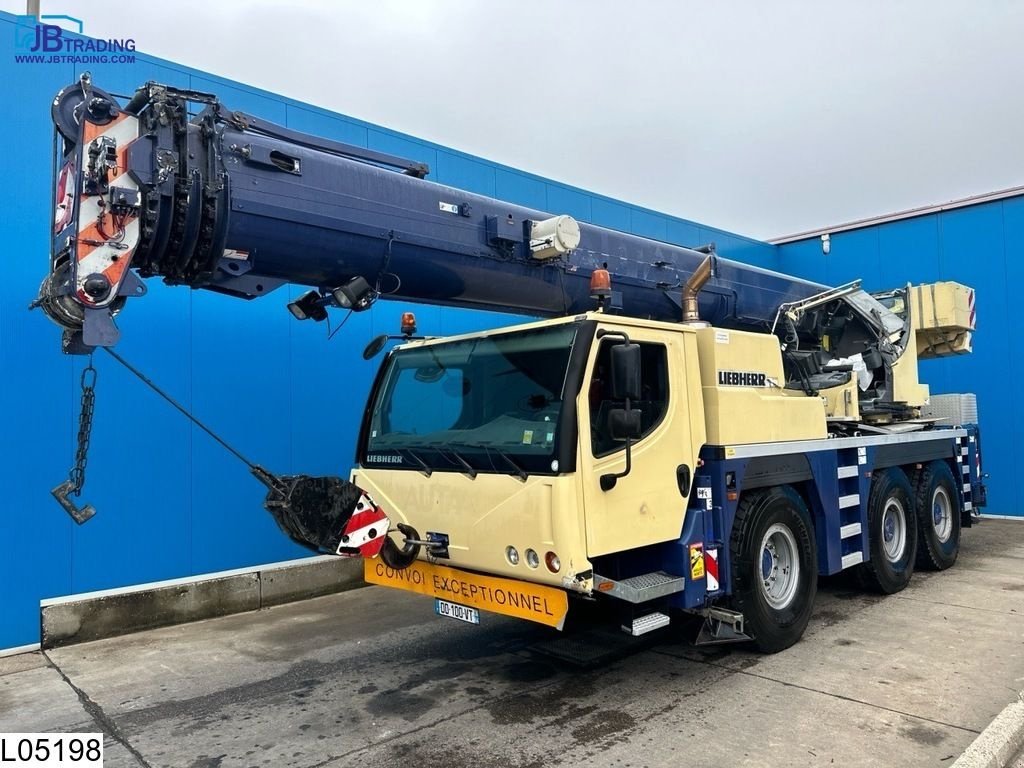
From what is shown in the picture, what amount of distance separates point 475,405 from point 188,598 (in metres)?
3.82

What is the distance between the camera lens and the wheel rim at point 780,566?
530cm

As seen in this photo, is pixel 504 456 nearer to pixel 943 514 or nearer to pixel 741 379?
pixel 741 379

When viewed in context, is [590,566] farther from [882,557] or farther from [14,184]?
[14,184]

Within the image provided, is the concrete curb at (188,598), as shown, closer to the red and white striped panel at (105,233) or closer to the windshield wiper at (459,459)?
the windshield wiper at (459,459)

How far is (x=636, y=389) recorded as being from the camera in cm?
399

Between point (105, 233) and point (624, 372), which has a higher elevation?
point (105, 233)

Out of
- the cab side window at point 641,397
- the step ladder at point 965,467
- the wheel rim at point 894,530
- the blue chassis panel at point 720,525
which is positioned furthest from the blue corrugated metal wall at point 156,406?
the step ladder at point 965,467

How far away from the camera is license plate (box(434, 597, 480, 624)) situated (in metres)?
4.49

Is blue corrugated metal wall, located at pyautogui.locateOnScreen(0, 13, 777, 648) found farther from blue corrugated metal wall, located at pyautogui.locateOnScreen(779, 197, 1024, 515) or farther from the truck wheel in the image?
blue corrugated metal wall, located at pyautogui.locateOnScreen(779, 197, 1024, 515)

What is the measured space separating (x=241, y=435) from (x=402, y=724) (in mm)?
3826

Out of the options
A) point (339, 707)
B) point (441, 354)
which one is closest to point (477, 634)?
point (339, 707)

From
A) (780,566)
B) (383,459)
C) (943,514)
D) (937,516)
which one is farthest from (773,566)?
(943,514)

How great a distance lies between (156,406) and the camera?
6613mm

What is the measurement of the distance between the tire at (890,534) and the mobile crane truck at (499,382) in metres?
0.51
